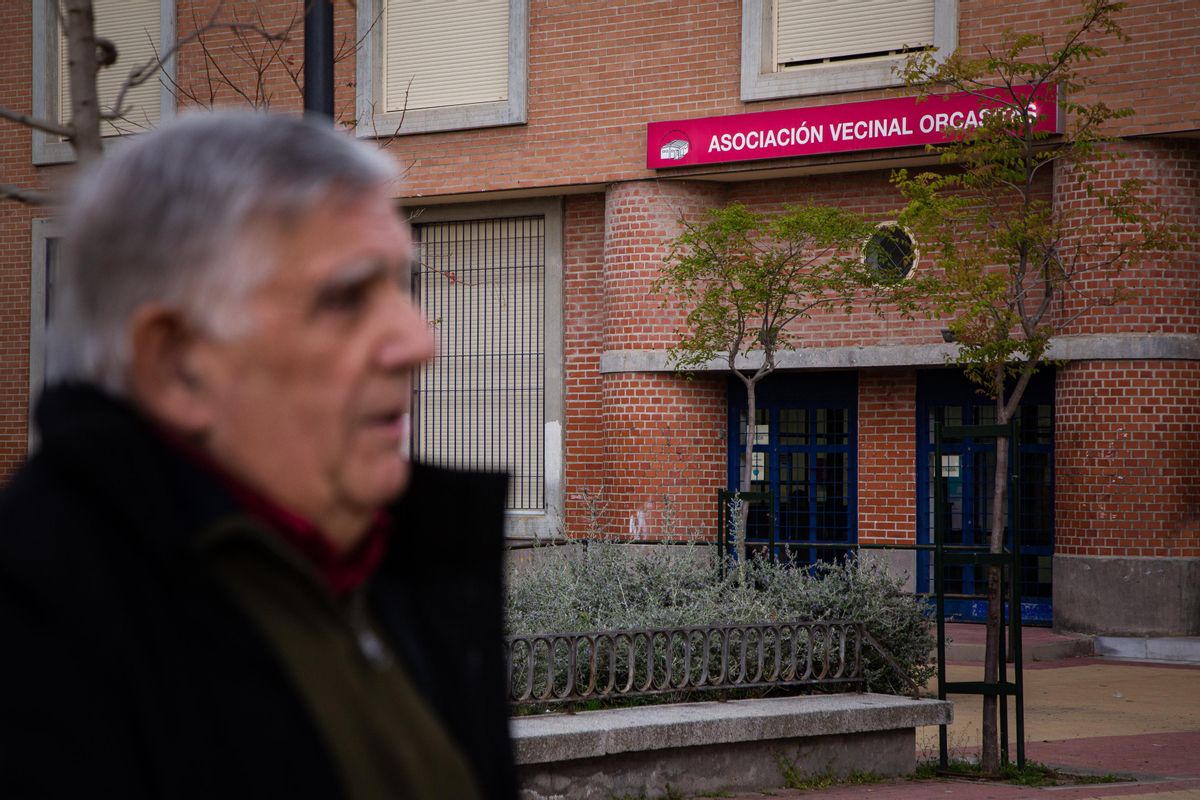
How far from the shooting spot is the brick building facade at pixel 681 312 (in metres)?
17.1

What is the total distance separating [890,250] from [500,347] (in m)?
5.77

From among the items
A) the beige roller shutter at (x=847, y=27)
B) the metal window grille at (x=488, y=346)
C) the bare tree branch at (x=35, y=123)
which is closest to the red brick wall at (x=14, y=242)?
the metal window grille at (x=488, y=346)

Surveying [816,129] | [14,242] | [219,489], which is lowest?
[219,489]

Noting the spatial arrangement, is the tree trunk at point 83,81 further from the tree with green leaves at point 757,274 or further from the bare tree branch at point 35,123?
the tree with green leaves at point 757,274

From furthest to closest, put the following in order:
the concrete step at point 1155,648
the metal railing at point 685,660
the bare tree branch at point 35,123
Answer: the concrete step at point 1155,648 → the metal railing at point 685,660 → the bare tree branch at point 35,123

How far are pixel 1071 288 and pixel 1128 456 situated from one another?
75.6 inches

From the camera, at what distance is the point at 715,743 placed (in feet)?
27.0

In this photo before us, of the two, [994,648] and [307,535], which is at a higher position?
[307,535]

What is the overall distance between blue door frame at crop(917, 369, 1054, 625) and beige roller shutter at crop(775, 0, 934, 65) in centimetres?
396

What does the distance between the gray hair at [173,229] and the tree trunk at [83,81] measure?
1.99m

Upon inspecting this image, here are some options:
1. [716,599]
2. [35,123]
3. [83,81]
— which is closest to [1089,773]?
[716,599]

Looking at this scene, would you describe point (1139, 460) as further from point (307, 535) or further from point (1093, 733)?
point (307, 535)

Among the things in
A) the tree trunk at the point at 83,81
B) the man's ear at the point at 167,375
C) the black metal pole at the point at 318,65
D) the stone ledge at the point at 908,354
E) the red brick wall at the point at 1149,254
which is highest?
the red brick wall at the point at 1149,254

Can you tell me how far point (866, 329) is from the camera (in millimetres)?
19312
